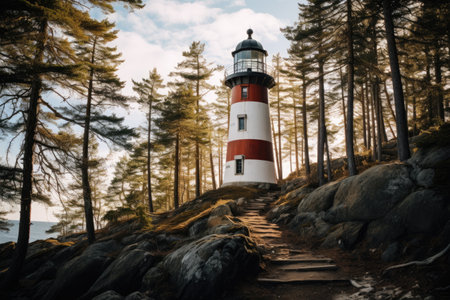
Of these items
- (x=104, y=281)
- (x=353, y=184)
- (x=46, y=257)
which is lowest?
(x=46, y=257)

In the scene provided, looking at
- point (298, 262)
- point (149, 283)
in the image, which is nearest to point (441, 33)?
point (298, 262)

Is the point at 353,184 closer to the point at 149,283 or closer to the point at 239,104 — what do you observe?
the point at 149,283

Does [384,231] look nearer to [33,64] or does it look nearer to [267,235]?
[267,235]

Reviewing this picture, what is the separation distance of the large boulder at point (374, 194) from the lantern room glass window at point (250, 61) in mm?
16055

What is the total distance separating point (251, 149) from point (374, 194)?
14.0 metres

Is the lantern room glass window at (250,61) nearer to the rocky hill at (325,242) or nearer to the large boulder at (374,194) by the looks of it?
the rocky hill at (325,242)

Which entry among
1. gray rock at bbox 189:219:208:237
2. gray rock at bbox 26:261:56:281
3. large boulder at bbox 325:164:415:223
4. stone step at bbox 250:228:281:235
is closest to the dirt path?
stone step at bbox 250:228:281:235

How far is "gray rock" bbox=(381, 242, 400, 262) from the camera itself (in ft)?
20.1

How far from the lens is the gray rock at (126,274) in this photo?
736 cm

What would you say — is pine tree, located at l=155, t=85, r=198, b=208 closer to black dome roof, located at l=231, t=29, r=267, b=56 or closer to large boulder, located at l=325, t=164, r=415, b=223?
black dome roof, located at l=231, t=29, r=267, b=56

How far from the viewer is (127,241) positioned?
1295 centimetres

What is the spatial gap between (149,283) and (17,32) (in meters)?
9.80

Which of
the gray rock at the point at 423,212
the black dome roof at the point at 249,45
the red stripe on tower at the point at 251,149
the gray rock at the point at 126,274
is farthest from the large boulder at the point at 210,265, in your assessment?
the black dome roof at the point at 249,45

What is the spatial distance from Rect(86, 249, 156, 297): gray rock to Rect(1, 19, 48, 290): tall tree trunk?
14.6 ft
